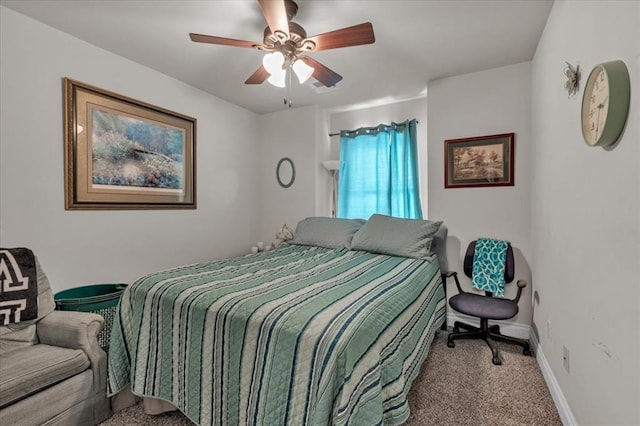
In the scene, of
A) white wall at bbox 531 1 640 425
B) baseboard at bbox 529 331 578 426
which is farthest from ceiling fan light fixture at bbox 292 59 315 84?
baseboard at bbox 529 331 578 426

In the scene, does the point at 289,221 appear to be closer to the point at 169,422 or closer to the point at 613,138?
the point at 169,422

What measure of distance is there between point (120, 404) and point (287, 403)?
1269 mm

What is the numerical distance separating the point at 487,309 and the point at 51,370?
275 cm

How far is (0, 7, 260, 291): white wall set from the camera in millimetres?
2012

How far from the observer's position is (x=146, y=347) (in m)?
1.61

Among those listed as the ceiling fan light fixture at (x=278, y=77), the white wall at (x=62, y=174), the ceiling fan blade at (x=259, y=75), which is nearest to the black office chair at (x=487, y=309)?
the ceiling fan light fixture at (x=278, y=77)

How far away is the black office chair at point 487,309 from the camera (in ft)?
7.45

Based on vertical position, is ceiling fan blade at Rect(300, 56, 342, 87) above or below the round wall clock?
above

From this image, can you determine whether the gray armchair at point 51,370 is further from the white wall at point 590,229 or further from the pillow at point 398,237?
the white wall at point 590,229

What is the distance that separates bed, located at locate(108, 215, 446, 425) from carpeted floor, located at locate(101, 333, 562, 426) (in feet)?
0.80

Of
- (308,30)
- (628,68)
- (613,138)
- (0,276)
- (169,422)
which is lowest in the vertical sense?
(169,422)

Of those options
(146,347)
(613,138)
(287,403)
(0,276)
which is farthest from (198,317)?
(613,138)

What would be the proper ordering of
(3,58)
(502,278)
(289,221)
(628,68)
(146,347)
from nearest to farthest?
1. (628,68)
2. (146,347)
3. (3,58)
4. (502,278)
5. (289,221)

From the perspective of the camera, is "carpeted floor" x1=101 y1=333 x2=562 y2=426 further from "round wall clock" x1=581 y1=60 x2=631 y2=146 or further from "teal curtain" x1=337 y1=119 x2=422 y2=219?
"teal curtain" x1=337 y1=119 x2=422 y2=219
